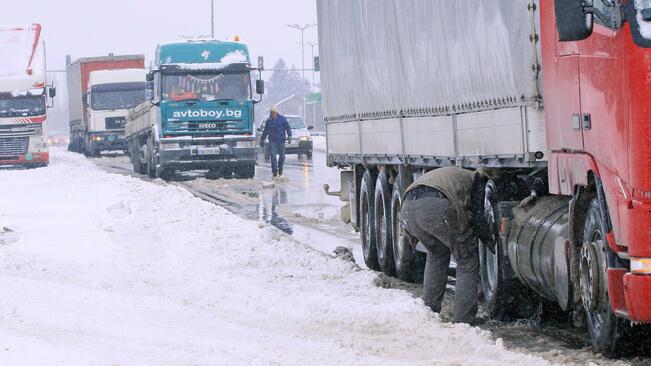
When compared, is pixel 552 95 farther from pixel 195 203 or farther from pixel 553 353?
pixel 195 203

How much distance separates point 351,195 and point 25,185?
19.1 m

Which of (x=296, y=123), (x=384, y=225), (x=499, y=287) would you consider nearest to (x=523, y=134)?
(x=499, y=287)

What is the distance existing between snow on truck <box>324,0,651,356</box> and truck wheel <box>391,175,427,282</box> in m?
0.02

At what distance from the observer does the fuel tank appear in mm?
8992

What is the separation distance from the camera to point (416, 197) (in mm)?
10805

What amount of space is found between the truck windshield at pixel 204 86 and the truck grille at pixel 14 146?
40.8ft

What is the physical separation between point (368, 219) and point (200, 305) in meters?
4.35

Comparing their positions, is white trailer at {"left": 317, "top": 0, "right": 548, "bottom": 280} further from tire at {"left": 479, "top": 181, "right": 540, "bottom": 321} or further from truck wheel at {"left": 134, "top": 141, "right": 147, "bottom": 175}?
truck wheel at {"left": 134, "top": 141, "right": 147, "bottom": 175}

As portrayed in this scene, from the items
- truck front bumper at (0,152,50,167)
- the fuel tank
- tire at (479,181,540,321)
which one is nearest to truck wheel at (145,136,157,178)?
truck front bumper at (0,152,50,167)

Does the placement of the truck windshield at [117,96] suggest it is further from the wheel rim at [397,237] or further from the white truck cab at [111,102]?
the wheel rim at [397,237]

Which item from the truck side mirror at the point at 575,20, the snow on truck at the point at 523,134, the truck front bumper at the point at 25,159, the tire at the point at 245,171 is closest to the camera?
the truck side mirror at the point at 575,20

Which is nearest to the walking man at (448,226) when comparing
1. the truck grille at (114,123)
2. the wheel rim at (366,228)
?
the wheel rim at (366,228)

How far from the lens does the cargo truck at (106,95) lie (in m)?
52.7

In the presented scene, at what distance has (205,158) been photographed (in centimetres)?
3428
